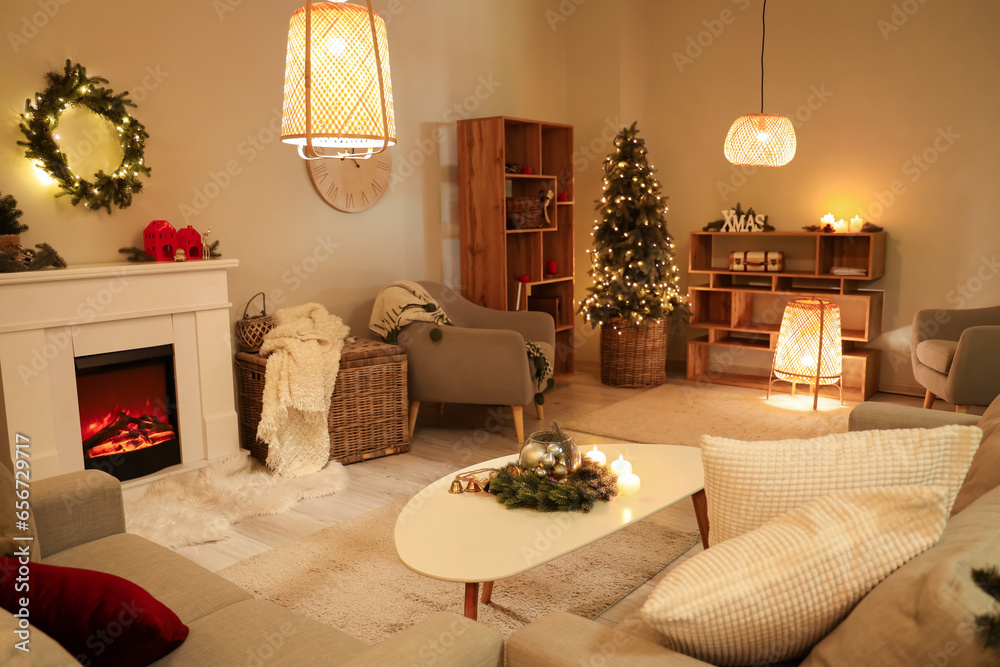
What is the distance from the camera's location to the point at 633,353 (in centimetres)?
546

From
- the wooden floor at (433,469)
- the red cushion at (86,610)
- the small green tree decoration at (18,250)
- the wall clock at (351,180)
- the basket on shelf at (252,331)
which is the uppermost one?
the wall clock at (351,180)

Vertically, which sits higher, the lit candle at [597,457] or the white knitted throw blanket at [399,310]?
the white knitted throw blanket at [399,310]

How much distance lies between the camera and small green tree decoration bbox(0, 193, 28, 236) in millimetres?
3098

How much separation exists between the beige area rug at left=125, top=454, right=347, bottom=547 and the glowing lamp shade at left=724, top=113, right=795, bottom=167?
10.1 feet

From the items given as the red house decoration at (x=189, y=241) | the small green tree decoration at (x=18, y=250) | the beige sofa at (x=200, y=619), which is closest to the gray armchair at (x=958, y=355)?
the beige sofa at (x=200, y=619)

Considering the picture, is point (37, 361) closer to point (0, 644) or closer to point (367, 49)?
point (367, 49)

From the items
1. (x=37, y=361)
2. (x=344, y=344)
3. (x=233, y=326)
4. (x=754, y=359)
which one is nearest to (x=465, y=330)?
(x=344, y=344)

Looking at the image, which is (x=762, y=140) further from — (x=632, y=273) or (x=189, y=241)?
(x=189, y=241)

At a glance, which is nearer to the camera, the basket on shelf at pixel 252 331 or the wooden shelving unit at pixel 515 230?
the basket on shelf at pixel 252 331

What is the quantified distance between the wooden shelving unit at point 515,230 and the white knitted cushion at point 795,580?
13.0 ft

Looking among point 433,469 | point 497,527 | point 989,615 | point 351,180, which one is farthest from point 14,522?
point 351,180

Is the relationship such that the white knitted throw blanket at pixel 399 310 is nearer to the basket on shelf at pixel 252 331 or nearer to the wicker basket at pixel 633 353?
the basket on shelf at pixel 252 331

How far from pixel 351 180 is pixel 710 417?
262 centimetres

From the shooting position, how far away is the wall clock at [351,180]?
14.3ft
